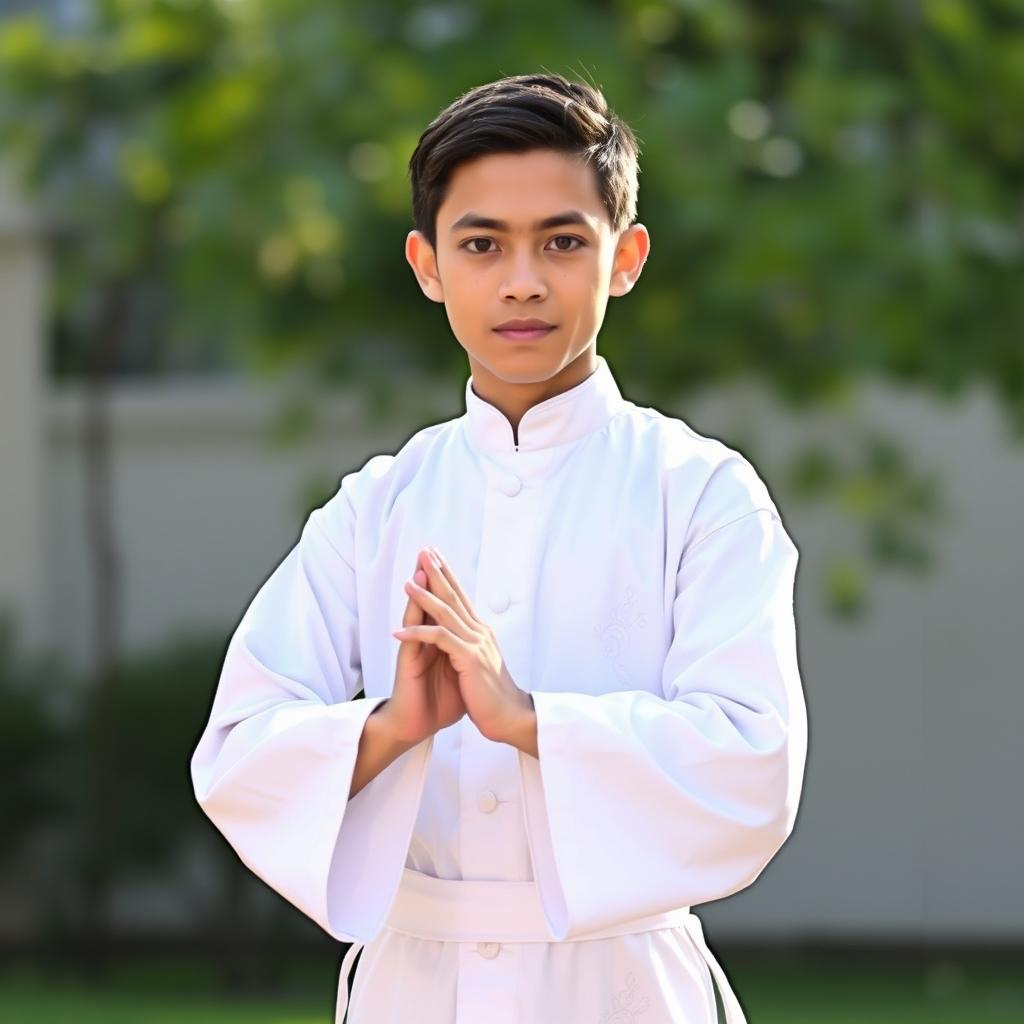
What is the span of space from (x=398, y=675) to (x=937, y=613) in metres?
7.99

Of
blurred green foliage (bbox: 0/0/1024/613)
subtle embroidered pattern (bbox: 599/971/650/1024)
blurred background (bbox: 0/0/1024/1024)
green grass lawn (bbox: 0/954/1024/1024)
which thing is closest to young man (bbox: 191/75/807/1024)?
subtle embroidered pattern (bbox: 599/971/650/1024)

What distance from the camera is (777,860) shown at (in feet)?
32.3

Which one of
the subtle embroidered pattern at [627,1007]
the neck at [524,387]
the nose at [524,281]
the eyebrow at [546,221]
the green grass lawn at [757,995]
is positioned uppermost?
the eyebrow at [546,221]

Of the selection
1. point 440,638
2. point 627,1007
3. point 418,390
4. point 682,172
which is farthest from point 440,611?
point 418,390

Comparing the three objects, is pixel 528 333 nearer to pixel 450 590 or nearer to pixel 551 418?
pixel 551 418

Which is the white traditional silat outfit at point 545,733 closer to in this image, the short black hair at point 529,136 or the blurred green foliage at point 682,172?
the short black hair at point 529,136

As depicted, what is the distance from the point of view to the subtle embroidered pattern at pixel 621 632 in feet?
7.24

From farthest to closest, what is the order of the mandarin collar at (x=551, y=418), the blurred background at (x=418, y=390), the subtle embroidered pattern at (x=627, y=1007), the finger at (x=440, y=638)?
the blurred background at (x=418, y=390)
the mandarin collar at (x=551, y=418)
the subtle embroidered pattern at (x=627, y=1007)
the finger at (x=440, y=638)

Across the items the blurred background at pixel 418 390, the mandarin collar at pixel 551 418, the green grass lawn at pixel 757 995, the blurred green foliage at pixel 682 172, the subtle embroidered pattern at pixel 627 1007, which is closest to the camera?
the subtle embroidered pattern at pixel 627 1007

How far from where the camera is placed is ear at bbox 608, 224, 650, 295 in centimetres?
233

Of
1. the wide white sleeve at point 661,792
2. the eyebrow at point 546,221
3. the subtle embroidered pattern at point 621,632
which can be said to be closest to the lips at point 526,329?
the eyebrow at point 546,221

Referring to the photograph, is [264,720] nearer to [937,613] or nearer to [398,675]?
[398,675]

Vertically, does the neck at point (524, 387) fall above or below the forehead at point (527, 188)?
below

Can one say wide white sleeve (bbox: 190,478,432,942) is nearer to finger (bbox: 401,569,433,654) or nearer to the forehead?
finger (bbox: 401,569,433,654)
